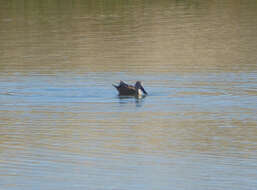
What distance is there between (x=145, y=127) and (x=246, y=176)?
435 centimetres

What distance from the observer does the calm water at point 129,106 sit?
14039 mm

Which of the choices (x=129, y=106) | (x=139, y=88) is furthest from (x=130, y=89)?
(x=129, y=106)

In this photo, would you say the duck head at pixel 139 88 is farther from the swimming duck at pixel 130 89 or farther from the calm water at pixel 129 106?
the calm water at pixel 129 106

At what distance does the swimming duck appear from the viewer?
21266mm

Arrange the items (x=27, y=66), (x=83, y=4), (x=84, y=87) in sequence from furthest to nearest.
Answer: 1. (x=83, y=4)
2. (x=27, y=66)
3. (x=84, y=87)

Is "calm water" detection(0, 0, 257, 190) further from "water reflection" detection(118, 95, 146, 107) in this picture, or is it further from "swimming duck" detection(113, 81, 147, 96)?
"swimming duck" detection(113, 81, 147, 96)

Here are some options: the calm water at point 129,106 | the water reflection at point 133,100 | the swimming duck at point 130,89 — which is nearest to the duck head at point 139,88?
the swimming duck at point 130,89

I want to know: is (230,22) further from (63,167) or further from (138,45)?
(63,167)

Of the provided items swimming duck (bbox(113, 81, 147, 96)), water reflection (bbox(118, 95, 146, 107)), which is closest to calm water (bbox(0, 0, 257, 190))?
water reflection (bbox(118, 95, 146, 107))

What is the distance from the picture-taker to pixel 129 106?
20.4 m

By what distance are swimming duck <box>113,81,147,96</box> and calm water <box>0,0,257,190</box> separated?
27 cm

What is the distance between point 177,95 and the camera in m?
21.0

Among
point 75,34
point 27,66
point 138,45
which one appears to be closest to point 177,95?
point 27,66

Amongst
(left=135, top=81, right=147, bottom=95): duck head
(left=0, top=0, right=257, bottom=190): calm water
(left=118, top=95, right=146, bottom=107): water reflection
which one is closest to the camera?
(left=0, top=0, right=257, bottom=190): calm water
